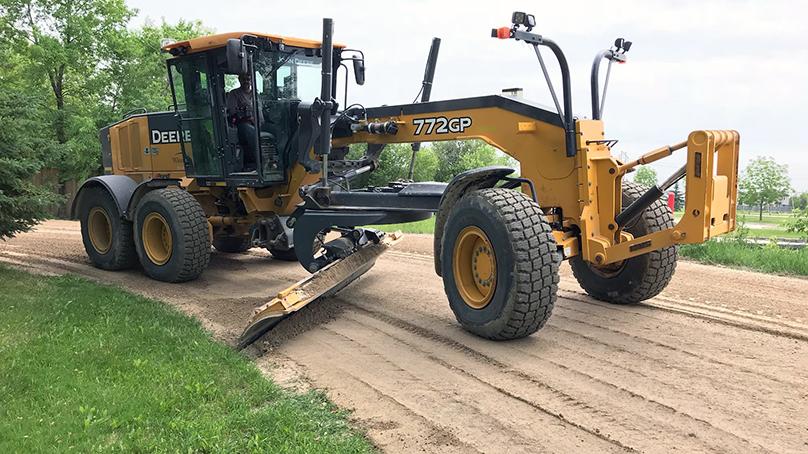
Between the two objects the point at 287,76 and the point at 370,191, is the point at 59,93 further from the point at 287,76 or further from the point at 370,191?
the point at 370,191

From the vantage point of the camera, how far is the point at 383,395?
4520mm

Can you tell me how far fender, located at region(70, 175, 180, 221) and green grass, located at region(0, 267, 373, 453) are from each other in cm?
276

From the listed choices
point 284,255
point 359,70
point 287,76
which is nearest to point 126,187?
point 284,255

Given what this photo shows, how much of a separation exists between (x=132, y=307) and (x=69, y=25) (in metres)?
21.6

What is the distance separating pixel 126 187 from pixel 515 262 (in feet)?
21.6

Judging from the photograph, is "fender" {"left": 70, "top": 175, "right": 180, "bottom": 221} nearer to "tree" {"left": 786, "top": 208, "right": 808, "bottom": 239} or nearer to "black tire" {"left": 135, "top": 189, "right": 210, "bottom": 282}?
"black tire" {"left": 135, "top": 189, "right": 210, "bottom": 282}

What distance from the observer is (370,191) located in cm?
721

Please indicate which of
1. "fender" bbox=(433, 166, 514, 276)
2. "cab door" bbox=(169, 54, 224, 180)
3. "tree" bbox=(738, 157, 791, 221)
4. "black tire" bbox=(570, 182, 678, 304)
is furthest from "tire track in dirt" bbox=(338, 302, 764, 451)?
"tree" bbox=(738, 157, 791, 221)

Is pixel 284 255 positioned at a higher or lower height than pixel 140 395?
higher

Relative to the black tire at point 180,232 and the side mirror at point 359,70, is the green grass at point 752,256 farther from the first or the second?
the black tire at point 180,232

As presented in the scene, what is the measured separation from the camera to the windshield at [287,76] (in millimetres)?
7820

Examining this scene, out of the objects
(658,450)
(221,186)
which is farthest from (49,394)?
(221,186)

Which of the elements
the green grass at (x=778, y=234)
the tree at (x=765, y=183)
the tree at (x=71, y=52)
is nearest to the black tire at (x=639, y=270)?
the green grass at (x=778, y=234)

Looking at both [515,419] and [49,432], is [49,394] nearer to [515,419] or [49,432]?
[49,432]
